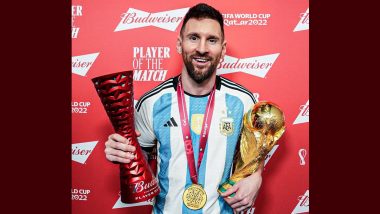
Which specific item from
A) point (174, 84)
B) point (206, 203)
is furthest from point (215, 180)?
point (174, 84)

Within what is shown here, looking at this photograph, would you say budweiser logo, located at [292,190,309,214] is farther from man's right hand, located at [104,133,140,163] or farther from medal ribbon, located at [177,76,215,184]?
man's right hand, located at [104,133,140,163]

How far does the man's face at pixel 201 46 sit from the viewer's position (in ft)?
7.38

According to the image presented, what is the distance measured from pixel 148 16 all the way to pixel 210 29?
814 mm

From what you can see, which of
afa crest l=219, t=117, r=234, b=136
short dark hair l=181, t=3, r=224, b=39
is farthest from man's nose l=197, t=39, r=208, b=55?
afa crest l=219, t=117, r=234, b=136

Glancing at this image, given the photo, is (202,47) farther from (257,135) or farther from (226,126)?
(257,135)

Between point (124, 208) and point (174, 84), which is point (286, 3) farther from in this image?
point (124, 208)

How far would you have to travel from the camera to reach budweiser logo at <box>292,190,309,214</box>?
2.94m

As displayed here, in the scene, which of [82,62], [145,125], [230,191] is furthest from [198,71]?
[82,62]

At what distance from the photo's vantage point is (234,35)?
9.48 feet

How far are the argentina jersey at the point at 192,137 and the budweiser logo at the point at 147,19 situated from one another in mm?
666

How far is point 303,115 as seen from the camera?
2938 mm

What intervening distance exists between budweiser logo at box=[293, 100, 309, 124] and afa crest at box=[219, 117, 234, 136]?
Result: 0.82 m

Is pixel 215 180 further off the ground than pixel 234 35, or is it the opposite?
pixel 234 35

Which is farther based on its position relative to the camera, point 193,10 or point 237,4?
point 237,4
